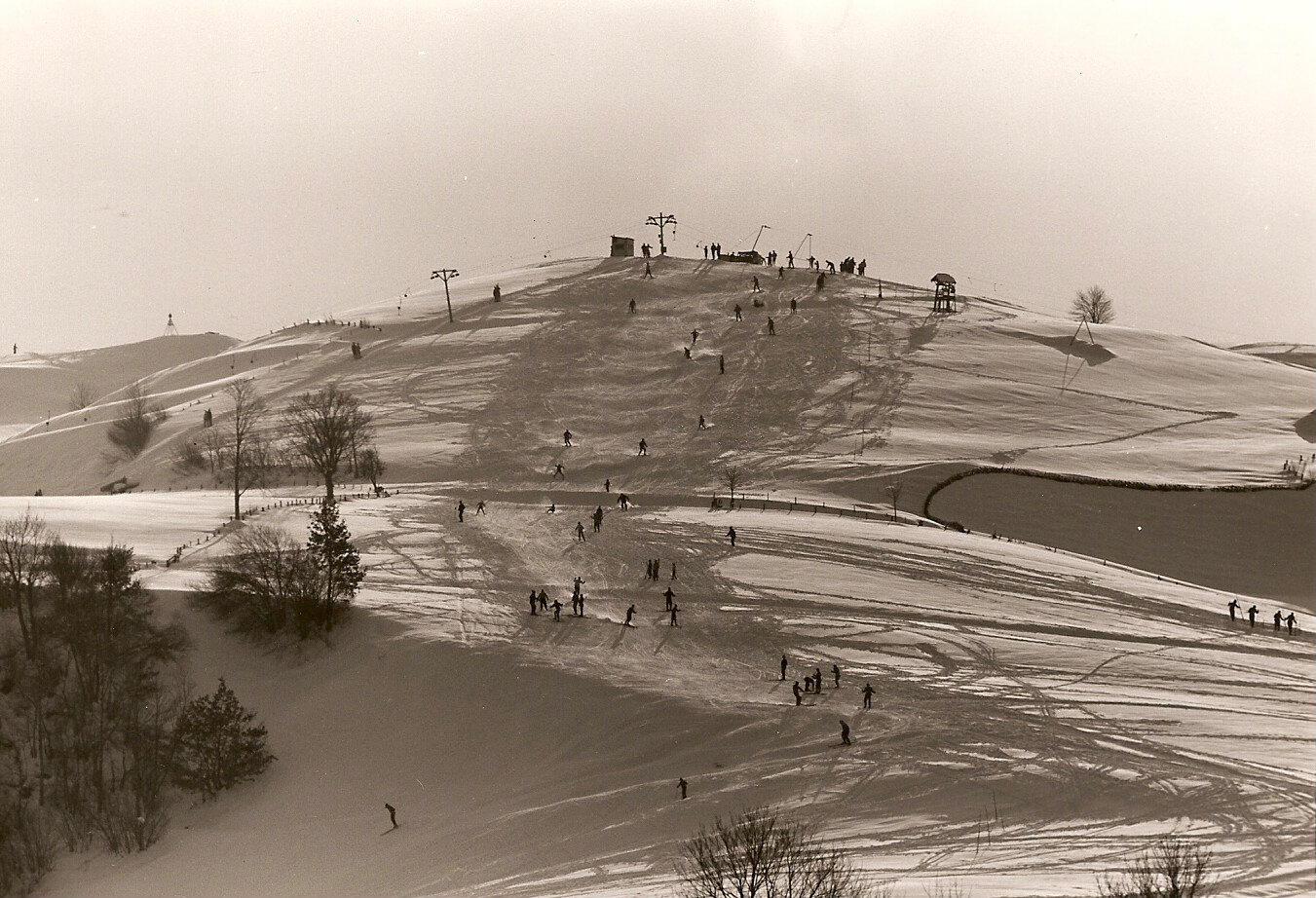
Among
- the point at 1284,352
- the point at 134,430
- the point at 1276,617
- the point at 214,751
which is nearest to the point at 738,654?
the point at 214,751

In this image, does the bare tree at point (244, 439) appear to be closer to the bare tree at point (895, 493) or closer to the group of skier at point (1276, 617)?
the bare tree at point (895, 493)

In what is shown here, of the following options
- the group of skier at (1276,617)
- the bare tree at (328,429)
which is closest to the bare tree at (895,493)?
the group of skier at (1276,617)

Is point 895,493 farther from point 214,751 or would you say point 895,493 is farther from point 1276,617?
point 214,751

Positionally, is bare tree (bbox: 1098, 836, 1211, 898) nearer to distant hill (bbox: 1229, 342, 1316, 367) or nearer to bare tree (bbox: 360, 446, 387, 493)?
bare tree (bbox: 360, 446, 387, 493)

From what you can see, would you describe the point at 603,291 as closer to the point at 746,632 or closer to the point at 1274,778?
the point at 746,632

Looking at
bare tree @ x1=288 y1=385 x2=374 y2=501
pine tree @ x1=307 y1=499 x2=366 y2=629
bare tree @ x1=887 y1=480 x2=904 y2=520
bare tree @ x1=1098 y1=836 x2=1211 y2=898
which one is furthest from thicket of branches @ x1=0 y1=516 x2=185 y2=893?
bare tree @ x1=887 y1=480 x2=904 y2=520
